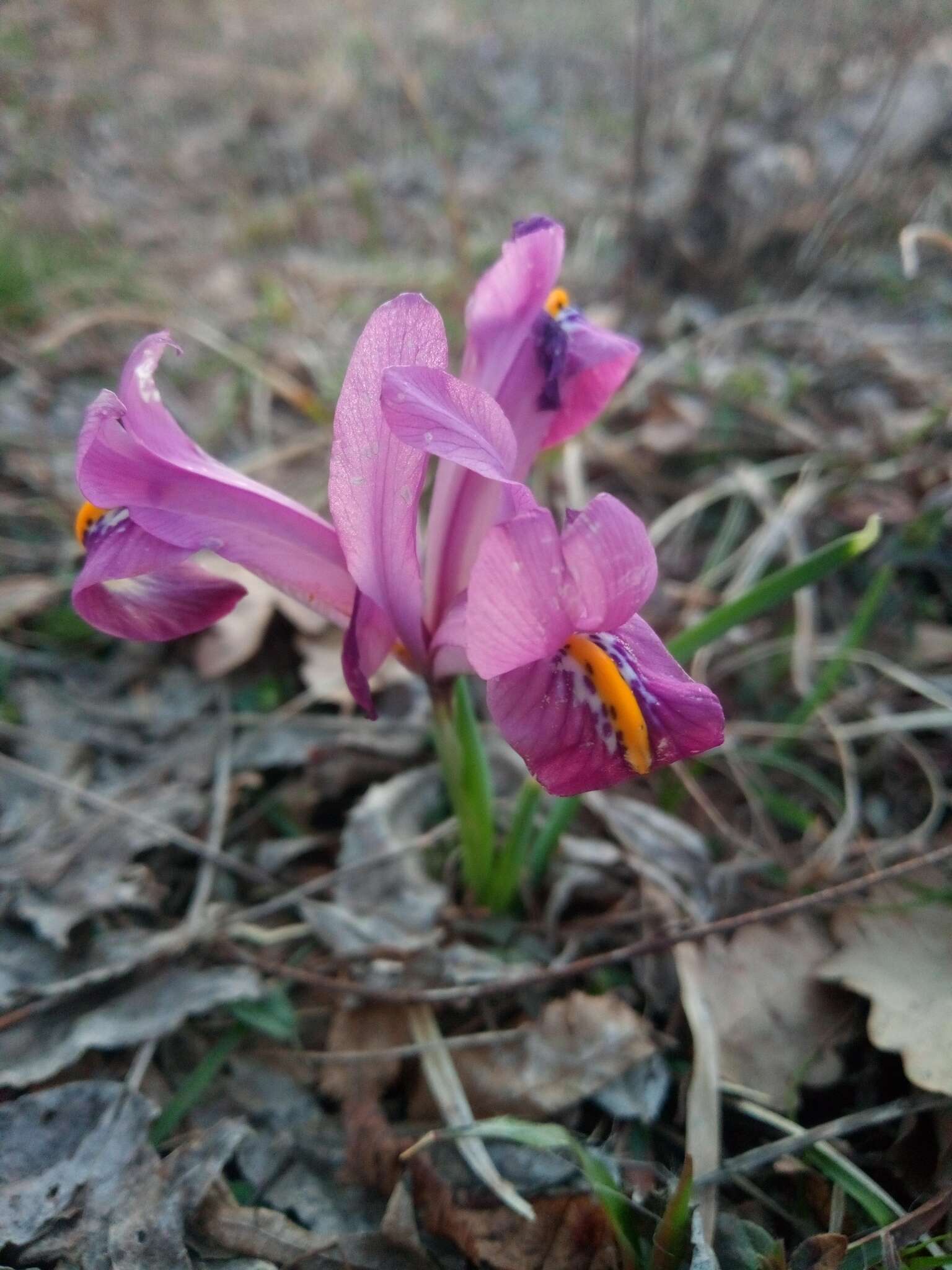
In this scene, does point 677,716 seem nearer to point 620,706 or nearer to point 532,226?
point 620,706

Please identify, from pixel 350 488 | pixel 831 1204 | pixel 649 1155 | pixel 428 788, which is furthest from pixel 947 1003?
pixel 350 488

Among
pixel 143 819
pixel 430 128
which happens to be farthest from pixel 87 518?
A: pixel 430 128

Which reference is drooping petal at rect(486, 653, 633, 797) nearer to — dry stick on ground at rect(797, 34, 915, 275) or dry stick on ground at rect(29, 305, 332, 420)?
dry stick on ground at rect(29, 305, 332, 420)

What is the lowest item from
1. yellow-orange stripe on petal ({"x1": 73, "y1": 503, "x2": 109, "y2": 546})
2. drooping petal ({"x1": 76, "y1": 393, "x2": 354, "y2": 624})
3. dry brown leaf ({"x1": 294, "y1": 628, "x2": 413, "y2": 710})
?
dry brown leaf ({"x1": 294, "y1": 628, "x2": 413, "y2": 710})

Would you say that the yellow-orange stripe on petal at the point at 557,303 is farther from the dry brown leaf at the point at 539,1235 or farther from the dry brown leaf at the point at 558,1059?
the dry brown leaf at the point at 539,1235

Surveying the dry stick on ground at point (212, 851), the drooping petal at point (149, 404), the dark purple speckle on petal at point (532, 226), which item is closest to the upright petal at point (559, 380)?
the dark purple speckle on petal at point (532, 226)

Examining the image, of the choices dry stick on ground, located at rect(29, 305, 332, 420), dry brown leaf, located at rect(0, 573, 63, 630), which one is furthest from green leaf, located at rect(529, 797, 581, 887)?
dry stick on ground, located at rect(29, 305, 332, 420)
